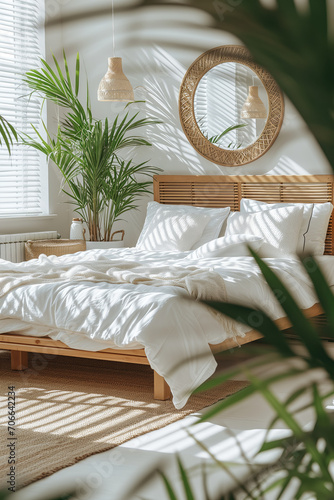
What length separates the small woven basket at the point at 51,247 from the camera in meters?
5.97

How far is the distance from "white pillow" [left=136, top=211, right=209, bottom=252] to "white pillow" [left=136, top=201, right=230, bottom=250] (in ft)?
0.14

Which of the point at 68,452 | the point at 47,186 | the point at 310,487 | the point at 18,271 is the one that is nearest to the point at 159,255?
the point at 18,271

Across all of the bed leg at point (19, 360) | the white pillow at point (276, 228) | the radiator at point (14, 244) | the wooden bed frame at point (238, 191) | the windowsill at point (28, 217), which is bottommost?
the bed leg at point (19, 360)

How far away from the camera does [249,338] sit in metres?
4.20

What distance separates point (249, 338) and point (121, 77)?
2443 mm

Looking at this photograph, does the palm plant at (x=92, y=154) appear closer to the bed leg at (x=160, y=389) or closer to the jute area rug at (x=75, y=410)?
the jute area rug at (x=75, y=410)

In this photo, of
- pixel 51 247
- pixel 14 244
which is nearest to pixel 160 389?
pixel 51 247

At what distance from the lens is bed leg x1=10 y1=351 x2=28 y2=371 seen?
14.5 ft

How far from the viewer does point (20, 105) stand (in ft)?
21.4

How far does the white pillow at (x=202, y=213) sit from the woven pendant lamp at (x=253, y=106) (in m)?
0.80

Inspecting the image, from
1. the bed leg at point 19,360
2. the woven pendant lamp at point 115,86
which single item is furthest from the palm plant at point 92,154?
the bed leg at point 19,360

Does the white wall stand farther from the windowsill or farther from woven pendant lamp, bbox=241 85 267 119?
woven pendant lamp, bbox=241 85 267 119

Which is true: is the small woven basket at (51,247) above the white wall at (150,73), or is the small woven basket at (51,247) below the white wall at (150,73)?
below

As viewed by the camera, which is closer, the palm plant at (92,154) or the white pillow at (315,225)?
the white pillow at (315,225)
